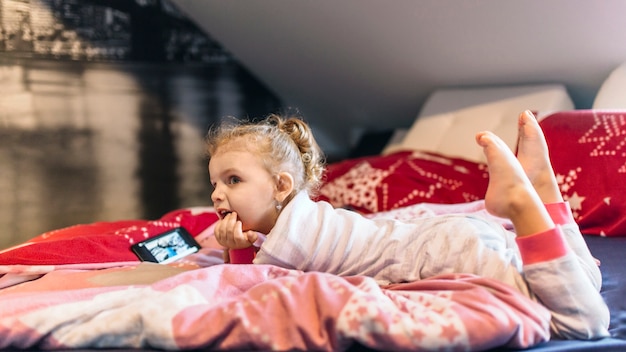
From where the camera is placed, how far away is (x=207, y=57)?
9.55ft

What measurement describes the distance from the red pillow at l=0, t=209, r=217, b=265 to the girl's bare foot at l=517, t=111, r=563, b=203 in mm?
894

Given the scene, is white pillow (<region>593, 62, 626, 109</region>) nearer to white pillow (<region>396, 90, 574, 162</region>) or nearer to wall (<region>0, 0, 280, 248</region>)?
white pillow (<region>396, 90, 574, 162</region>)

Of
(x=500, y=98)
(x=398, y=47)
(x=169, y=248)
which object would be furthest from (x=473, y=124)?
(x=169, y=248)

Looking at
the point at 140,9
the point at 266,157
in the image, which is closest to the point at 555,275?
the point at 266,157

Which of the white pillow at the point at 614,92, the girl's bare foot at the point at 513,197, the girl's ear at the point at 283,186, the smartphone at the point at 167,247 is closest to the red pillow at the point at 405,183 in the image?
the white pillow at the point at 614,92

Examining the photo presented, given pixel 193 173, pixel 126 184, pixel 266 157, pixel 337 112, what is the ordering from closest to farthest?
1. pixel 266 157
2. pixel 126 184
3. pixel 193 173
4. pixel 337 112

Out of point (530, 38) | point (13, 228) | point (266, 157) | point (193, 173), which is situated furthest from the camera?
point (193, 173)

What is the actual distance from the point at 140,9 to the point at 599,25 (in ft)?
5.98

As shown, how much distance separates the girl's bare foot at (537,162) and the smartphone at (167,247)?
2.72 ft

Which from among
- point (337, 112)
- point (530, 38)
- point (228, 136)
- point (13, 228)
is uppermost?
point (530, 38)

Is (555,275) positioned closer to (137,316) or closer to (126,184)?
(137,316)

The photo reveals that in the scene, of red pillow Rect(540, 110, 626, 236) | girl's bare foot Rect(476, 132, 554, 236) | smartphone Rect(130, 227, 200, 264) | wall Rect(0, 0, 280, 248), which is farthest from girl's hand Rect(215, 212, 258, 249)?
wall Rect(0, 0, 280, 248)

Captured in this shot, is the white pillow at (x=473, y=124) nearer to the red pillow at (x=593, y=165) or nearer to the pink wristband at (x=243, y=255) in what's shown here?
the red pillow at (x=593, y=165)

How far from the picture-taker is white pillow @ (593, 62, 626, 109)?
1.79 meters
